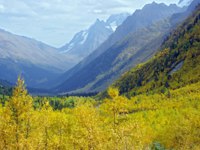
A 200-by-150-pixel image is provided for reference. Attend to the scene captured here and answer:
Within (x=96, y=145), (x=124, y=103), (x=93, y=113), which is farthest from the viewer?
(x=124, y=103)

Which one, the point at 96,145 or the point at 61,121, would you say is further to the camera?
the point at 61,121

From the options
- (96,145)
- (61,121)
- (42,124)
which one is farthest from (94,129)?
(61,121)

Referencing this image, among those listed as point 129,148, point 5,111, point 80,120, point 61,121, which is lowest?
point 129,148

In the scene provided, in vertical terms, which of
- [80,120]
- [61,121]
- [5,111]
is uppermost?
[61,121]

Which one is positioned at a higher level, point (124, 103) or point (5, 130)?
point (124, 103)

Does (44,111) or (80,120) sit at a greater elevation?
(44,111)

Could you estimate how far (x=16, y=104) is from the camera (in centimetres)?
4678

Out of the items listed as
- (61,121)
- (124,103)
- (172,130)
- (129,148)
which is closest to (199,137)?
(172,130)

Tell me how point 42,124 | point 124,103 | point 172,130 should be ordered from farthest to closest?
point 172,130, point 42,124, point 124,103

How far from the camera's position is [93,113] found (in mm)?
43344

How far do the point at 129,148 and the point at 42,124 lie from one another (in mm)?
22607

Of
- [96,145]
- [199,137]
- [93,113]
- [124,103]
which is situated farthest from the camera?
[199,137]

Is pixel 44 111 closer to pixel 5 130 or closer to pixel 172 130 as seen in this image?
pixel 5 130

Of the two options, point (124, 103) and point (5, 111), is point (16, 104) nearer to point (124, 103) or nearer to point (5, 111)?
point (5, 111)
